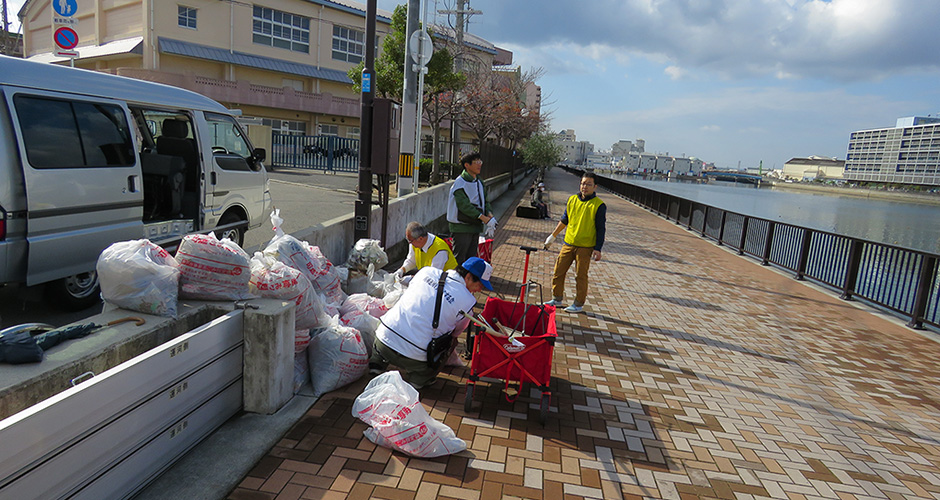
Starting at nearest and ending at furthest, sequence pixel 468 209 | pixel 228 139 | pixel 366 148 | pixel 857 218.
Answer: pixel 468 209 → pixel 366 148 → pixel 228 139 → pixel 857 218

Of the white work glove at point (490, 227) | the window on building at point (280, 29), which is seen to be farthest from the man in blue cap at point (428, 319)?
the window on building at point (280, 29)

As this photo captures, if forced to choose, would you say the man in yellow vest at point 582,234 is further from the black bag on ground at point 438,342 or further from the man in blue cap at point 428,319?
the black bag on ground at point 438,342

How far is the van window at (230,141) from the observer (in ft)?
24.6

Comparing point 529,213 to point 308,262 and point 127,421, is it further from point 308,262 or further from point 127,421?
point 127,421

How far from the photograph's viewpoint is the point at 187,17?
3241cm

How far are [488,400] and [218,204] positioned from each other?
15.1ft

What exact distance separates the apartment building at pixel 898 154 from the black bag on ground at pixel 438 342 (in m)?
102

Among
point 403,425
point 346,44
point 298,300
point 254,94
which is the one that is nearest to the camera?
point 403,425

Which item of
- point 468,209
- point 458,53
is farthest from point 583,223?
point 458,53

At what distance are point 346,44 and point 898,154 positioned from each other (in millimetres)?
96361

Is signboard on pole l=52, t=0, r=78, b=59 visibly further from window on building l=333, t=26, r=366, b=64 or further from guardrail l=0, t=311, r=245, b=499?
window on building l=333, t=26, r=366, b=64

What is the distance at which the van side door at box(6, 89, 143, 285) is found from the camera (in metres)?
4.34

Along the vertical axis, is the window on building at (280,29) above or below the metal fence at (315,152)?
above

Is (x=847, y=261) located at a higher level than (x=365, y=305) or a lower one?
higher
